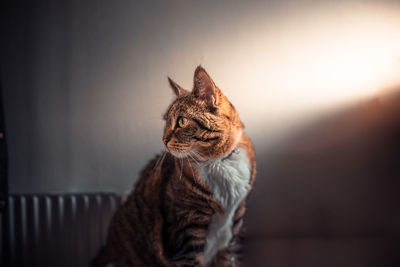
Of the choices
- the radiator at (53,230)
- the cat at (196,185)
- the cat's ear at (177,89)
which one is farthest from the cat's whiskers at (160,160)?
the radiator at (53,230)

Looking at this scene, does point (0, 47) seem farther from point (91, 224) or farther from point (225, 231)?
point (225, 231)

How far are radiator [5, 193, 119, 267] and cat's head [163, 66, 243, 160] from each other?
0.46 m

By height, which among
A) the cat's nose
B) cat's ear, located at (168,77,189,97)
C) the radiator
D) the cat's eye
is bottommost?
the radiator

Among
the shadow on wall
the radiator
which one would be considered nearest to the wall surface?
the shadow on wall

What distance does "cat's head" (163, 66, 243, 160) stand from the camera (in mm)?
604

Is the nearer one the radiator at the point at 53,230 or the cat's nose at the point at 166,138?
the cat's nose at the point at 166,138

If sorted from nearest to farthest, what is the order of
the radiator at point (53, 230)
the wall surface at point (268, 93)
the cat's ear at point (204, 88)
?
the cat's ear at point (204, 88) → the wall surface at point (268, 93) → the radiator at point (53, 230)

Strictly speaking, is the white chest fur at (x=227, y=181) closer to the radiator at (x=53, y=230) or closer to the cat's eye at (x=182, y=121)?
the cat's eye at (x=182, y=121)

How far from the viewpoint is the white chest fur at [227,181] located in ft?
2.17

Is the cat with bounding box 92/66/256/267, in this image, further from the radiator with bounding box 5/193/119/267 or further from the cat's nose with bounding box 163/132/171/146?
the radiator with bounding box 5/193/119/267

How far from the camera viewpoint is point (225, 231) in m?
0.71

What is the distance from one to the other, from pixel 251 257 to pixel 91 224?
54 cm

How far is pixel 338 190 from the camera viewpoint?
2.47ft

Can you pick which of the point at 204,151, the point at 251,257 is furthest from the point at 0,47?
the point at 251,257
